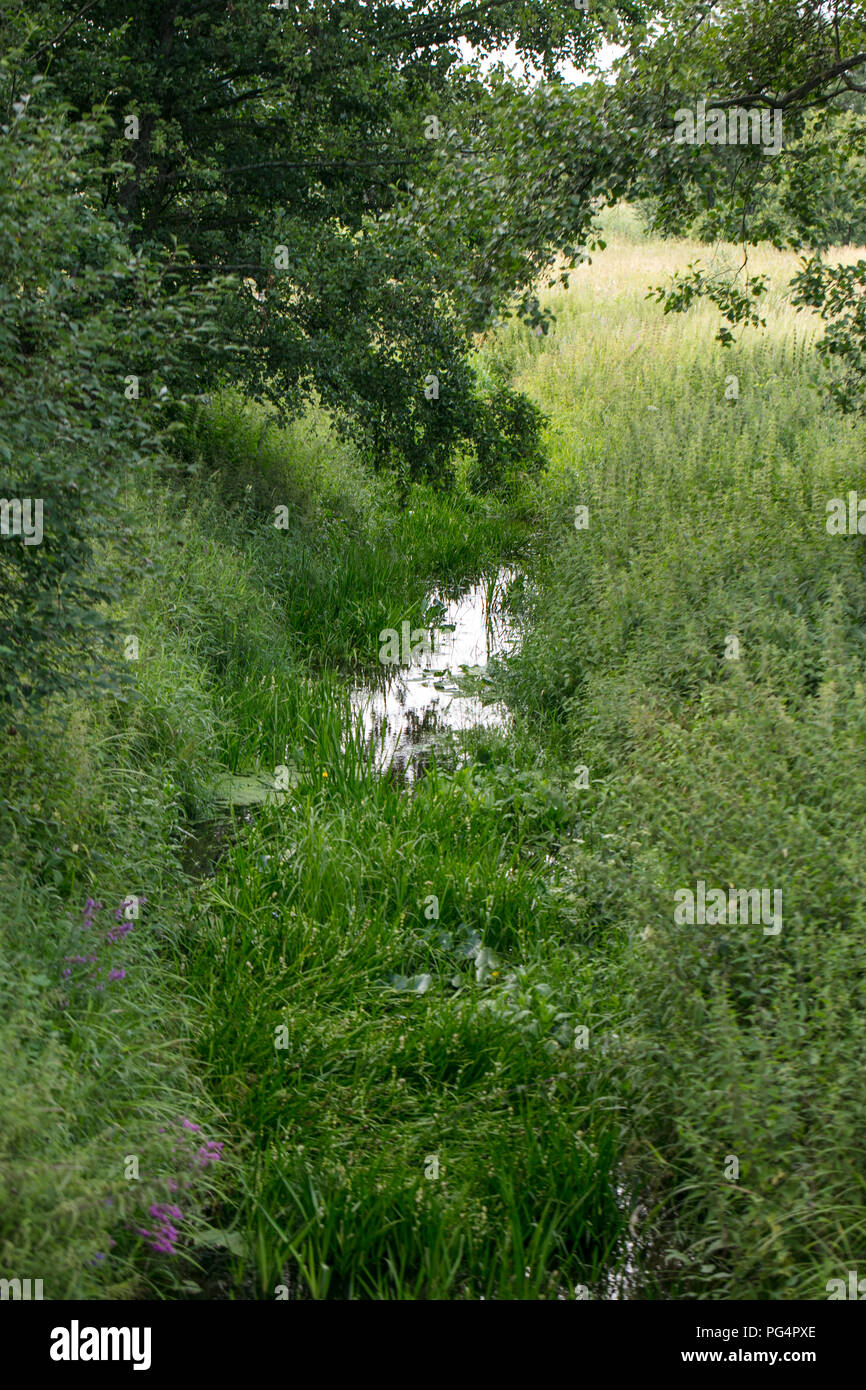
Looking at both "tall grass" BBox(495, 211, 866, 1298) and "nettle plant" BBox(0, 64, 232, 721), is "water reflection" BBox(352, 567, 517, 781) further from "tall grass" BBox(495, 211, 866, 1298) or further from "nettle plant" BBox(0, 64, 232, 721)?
"nettle plant" BBox(0, 64, 232, 721)

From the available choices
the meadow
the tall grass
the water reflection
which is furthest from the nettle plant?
the water reflection

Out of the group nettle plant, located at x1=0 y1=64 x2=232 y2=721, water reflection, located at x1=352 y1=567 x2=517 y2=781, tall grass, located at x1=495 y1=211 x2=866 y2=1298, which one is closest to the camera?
tall grass, located at x1=495 y1=211 x2=866 y2=1298

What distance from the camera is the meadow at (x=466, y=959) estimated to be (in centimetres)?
312

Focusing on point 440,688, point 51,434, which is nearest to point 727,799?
point 51,434

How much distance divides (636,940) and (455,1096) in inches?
39.8

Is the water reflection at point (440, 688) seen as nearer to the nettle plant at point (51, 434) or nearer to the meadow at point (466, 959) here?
the meadow at point (466, 959)

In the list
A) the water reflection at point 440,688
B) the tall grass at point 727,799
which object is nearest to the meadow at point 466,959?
the tall grass at point 727,799

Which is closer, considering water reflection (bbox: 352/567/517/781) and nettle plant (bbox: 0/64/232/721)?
nettle plant (bbox: 0/64/232/721)

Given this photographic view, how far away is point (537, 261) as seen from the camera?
7.04 metres

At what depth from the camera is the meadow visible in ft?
10.2

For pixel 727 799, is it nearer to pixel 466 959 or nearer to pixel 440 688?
pixel 466 959
